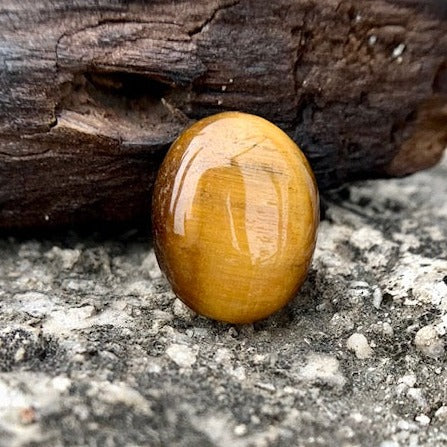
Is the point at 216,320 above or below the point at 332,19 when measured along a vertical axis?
below

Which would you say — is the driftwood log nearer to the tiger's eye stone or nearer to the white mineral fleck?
the tiger's eye stone

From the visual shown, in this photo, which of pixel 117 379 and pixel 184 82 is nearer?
pixel 117 379

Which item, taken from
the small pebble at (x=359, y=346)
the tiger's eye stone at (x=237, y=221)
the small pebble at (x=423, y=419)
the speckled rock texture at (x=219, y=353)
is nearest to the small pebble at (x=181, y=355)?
the speckled rock texture at (x=219, y=353)

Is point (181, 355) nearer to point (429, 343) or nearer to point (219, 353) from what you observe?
point (219, 353)

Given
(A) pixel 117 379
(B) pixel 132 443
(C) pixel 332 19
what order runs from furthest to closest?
(C) pixel 332 19 → (A) pixel 117 379 → (B) pixel 132 443

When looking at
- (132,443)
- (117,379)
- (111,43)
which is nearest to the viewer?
(132,443)

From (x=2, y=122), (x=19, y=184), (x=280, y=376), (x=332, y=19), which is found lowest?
(x=280, y=376)

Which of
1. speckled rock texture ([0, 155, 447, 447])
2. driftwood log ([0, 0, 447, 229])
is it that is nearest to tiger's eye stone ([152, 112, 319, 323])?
speckled rock texture ([0, 155, 447, 447])

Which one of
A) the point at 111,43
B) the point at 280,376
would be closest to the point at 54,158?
the point at 111,43

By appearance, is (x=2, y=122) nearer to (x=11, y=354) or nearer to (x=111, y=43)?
(x=111, y=43)
